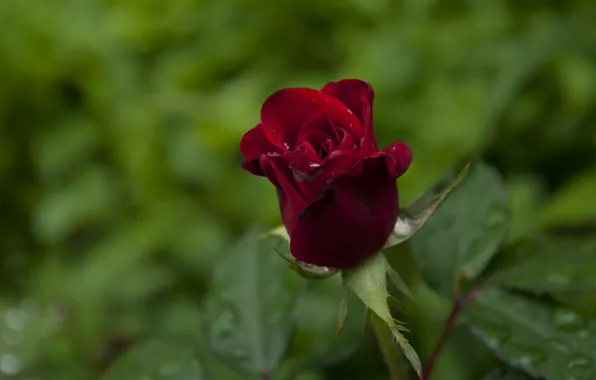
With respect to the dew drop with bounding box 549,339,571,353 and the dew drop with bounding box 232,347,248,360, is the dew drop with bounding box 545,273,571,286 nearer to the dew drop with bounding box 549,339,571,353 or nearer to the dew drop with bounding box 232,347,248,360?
the dew drop with bounding box 549,339,571,353

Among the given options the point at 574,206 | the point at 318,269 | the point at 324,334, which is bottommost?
the point at 574,206

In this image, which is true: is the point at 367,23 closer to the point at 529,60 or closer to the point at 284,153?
the point at 529,60

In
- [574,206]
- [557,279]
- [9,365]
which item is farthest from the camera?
[574,206]

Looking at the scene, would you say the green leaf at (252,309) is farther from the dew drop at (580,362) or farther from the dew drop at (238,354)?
the dew drop at (580,362)

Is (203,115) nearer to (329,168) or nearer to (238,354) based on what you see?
(238,354)

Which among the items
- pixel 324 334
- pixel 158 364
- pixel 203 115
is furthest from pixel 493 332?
pixel 203 115

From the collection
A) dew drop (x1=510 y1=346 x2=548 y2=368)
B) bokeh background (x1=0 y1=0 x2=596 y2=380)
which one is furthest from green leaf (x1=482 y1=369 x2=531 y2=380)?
bokeh background (x1=0 y1=0 x2=596 y2=380)

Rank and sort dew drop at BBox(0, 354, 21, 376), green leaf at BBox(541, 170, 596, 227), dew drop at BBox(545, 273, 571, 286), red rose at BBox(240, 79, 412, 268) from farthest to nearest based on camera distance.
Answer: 1. green leaf at BBox(541, 170, 596, 227)
2. dew drop at BBox(0, 354, 21, 376)
3. dew drop at BBox(545, 273, 571, 286)
4. red rose at BBox(240, 79, 412, 268)
